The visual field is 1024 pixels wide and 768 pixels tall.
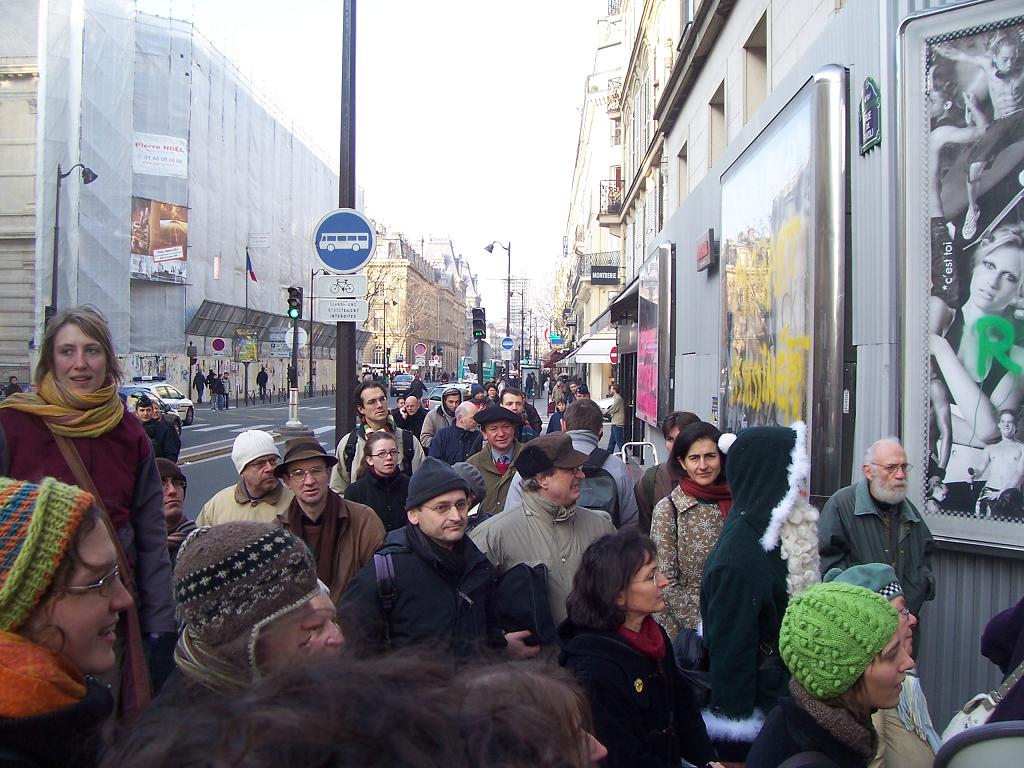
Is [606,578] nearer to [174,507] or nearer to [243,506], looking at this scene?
[243,506]

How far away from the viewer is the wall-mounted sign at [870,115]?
5.69 m

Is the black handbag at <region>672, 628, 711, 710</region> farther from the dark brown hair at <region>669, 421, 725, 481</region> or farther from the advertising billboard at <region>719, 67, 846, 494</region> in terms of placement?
the advertising billboard at <region>719, 67, 846, 494</region>

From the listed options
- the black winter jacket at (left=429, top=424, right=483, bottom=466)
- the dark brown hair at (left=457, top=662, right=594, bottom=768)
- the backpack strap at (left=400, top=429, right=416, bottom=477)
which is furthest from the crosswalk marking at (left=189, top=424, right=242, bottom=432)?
the dark brown hair at (left=457, top=662, right=594, bottom=768)

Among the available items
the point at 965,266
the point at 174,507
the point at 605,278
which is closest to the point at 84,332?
the point at 174,507

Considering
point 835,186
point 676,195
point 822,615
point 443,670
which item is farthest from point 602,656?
point 676,195

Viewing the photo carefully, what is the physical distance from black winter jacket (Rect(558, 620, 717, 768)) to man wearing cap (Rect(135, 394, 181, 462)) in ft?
28.2

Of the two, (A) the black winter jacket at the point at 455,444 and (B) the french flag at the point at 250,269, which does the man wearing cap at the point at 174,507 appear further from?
(B) the french flag at the point at 250,269

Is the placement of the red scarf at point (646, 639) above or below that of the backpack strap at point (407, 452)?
below

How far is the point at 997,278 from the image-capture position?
4930mm

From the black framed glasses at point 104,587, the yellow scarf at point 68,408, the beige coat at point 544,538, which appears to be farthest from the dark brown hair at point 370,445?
the black framed glasses at point 104,587

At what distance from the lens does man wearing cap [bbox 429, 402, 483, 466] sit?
8812 mm

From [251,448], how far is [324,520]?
2.54 feet

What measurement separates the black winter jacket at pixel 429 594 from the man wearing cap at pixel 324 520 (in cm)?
72

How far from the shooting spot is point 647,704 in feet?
9.43
